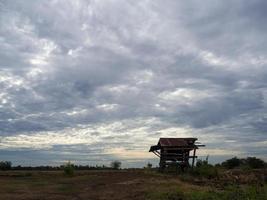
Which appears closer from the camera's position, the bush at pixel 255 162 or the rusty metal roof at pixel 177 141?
the rusty metal roof at pixel 177 141

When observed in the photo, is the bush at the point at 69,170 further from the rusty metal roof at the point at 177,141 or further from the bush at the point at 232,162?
the bush at the point at 232,162

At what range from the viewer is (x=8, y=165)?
63438 millimetres

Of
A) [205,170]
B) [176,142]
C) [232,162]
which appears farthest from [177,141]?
[232,162]

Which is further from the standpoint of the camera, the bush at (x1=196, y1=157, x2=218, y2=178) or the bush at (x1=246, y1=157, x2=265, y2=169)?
the bush at (x1=246, y1=157, x2=265, y2=169)

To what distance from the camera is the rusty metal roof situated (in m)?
44.4

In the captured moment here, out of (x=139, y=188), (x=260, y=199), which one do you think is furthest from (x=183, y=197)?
(x=139, y=188)

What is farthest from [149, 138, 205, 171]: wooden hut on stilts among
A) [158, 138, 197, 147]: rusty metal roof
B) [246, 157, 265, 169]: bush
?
[246, 157, 265, 169]: bush

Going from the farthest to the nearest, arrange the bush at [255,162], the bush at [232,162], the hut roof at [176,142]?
the bush at [232,162], the bush at [255,162], the hut roof at [176,142]

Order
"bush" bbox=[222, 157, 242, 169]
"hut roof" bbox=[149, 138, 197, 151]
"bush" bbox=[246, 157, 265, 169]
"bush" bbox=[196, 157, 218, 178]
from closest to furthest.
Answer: "bush" bbox=[196, 157, 218, 178], "hut roof" bbox=[149, 138, 197, 151], "bush" bbox=[246, 157, 265, 169], "bush" bbox=[222, 157, 242, 169]

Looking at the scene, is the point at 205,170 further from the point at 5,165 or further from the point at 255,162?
the point at 5,165

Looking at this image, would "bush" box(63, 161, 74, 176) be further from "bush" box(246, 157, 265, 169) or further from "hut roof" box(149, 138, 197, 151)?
"bush" box(246, 157, 265, 169)

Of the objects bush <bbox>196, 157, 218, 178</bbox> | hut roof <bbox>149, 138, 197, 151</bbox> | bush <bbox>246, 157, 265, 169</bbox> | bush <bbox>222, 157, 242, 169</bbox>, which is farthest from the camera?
bush <bbox>222, 157, 242, 169</bbox>

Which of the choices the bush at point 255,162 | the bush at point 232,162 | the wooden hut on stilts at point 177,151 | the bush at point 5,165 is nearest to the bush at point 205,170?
the wooden hut on stilts at point 177,151

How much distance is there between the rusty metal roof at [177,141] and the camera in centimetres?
4438
